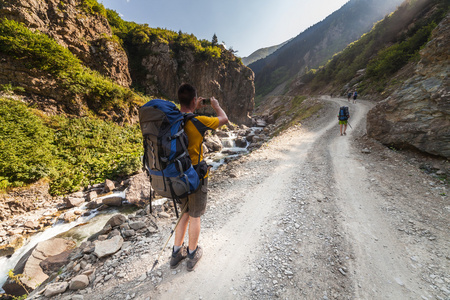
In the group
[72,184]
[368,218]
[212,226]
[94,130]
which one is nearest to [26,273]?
[212,226]

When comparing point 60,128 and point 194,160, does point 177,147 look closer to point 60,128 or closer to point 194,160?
point 194,160

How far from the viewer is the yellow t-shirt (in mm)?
2338

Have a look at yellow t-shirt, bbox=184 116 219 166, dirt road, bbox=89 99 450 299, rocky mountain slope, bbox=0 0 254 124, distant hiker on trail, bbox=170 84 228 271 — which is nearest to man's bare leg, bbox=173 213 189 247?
distant hiker on trail, bbox=170 84 228 271

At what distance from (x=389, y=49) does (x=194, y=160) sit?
43.1m

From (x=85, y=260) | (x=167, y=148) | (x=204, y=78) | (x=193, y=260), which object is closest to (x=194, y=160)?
(x=167, y=148)

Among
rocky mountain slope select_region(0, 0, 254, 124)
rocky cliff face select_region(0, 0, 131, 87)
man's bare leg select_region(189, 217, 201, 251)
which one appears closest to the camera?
man's bare leg select_region(189, 217, 201, 251)

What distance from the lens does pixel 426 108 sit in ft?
21.0

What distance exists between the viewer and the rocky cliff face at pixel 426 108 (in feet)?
19.2

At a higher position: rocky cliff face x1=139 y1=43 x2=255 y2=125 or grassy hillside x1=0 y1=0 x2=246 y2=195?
rocky cliff face x1=139 y1=43 x2=255 y2=125

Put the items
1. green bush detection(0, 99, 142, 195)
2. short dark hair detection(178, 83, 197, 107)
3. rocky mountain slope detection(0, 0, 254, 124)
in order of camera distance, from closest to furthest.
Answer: short dark hair detection(178, 83, 197, 107), green bush detection(0, 99, 142, 195), rocky mountain slope detection(0, 0, 254, 124)

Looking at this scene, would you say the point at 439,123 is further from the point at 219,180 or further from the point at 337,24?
the point at 337,24

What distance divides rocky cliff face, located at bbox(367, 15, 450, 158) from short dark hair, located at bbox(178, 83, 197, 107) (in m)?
9.00

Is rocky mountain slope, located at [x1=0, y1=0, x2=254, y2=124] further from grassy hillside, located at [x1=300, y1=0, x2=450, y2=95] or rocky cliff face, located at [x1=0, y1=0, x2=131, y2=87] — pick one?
grassy hillside, located at [x1=300, y1=0, x2=450, y2=95]

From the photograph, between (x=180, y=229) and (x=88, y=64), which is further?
(x=88, y=64)
